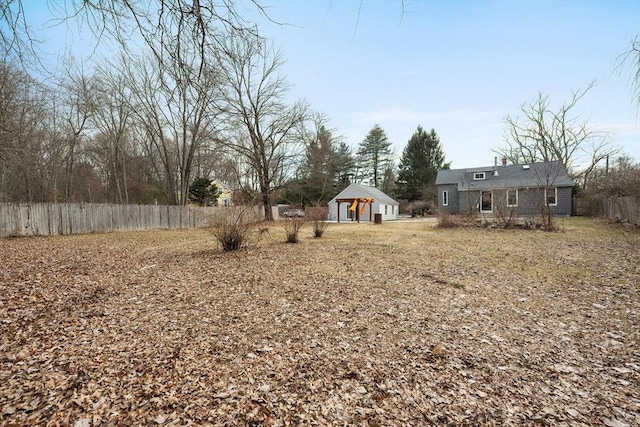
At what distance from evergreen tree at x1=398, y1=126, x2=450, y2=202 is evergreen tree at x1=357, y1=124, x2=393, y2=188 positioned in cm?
329

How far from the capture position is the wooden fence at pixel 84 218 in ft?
33.7

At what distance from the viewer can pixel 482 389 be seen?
2.07 metres

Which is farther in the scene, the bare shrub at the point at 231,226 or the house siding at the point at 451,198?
the house siding at the point at 451,198

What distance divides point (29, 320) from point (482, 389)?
432 cm

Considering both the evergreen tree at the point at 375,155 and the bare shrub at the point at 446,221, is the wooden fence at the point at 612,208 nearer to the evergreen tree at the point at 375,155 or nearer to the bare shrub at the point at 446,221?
the bare shrub at the point at 446,221

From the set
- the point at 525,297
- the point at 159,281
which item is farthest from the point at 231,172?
the point at 525,297

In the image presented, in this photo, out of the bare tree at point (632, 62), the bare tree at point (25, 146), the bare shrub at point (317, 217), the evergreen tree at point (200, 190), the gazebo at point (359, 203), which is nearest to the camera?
the bare tree at point (632, 62)

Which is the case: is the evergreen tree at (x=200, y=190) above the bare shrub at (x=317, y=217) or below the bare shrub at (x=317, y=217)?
above

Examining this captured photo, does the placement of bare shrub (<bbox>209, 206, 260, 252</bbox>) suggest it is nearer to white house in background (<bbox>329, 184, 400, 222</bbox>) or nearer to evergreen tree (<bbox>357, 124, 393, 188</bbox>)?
white house in background (<bbox>329, 184, 400, 222</bbox>)

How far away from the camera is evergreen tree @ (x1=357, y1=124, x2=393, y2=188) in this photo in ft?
120

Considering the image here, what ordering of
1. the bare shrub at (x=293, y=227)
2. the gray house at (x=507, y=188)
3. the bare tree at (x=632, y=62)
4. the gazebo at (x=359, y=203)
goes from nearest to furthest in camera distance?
1. the bare tree at (x=632, y=62)
2. the bare shrub at (x=293, y=227)
3. the gray house at (x=507, y=188)
4. the gazebo at (x=359, y=203)

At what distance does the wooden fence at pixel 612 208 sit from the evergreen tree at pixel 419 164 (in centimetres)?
1308

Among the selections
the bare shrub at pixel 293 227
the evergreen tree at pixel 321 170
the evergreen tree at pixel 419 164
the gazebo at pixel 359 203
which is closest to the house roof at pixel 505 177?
the evergreen tree at pixel 419 164

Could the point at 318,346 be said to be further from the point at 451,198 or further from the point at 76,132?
the point at 451,198
